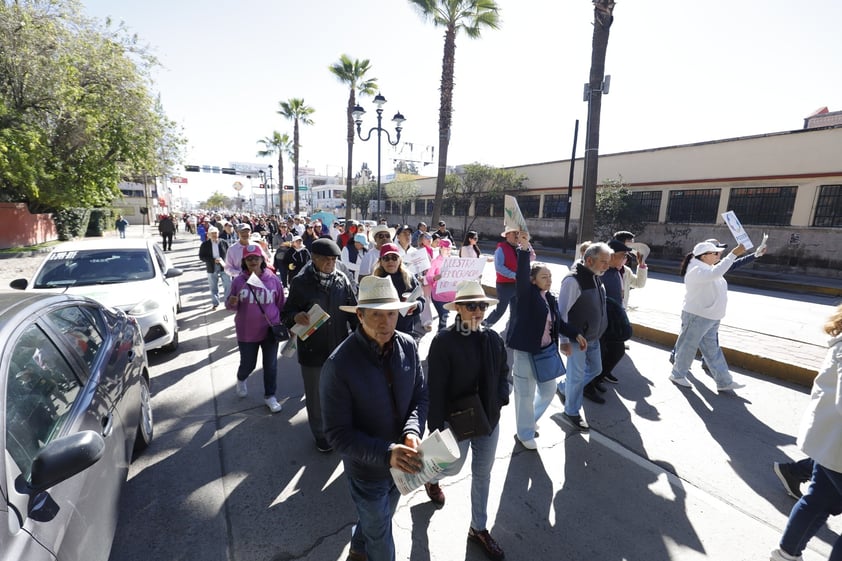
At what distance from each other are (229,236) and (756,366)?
1225 centimetres

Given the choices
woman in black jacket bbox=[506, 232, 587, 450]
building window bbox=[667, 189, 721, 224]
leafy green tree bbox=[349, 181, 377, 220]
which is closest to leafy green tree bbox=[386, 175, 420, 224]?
leafy green tree bbox=[349, 181, 377, 220]

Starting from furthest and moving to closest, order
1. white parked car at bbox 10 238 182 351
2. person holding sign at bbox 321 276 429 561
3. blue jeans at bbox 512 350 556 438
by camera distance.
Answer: white parked car at bbox 10 238 182 351
blue jeans at bbox 512 350 556 438
person holding sign at bbox 321 276 429 561

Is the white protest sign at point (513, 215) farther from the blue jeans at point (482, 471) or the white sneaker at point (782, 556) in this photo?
the white sneaker at point (782, 556)

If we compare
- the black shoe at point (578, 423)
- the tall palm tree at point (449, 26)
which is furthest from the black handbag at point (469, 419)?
the tall palm tree at point (449, 26)

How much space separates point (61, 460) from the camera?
153 centimetres

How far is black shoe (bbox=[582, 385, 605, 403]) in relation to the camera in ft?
15.7

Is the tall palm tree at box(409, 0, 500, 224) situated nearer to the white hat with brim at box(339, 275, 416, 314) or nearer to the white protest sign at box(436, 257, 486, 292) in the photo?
the white protest sign at box(436, 257, 486, 292)

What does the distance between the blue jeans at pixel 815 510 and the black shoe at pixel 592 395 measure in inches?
91.2

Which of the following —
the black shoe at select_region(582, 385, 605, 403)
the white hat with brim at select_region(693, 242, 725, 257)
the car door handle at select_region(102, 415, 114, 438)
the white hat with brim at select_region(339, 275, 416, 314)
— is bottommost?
the black shoe at select_region(582, 385, 605, 403)

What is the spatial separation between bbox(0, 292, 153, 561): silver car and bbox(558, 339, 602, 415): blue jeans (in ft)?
12.2

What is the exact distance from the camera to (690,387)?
17.2ft

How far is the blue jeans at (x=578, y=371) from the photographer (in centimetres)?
400

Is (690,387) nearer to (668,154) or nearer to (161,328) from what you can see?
(161,328)

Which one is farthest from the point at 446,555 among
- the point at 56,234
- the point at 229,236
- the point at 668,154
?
the point at 56,234
